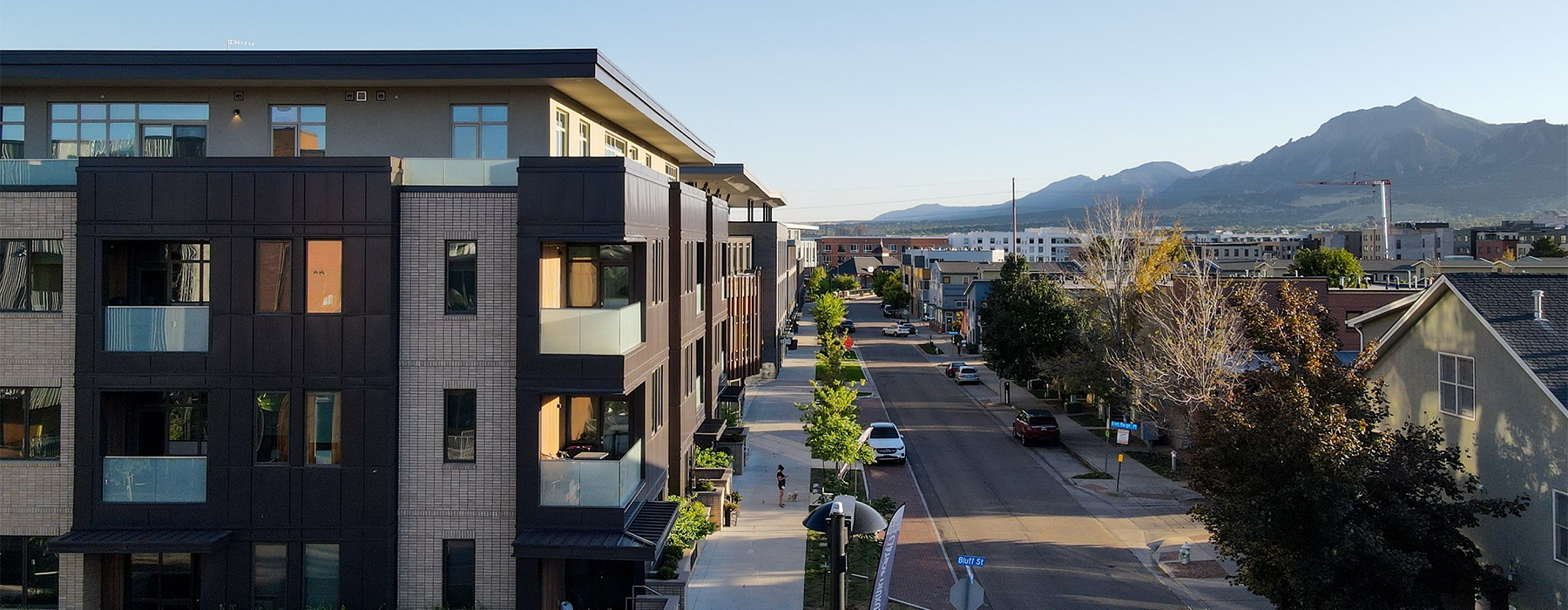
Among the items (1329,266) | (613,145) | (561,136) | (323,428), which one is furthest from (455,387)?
(1329,266)

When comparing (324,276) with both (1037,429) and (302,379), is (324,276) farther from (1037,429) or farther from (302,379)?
(1037,429)

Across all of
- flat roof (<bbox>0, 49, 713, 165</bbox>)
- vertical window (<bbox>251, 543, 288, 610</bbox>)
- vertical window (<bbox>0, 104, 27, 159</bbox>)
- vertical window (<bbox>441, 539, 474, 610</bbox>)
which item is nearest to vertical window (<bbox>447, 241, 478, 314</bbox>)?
flat roof (<bbox>0, 49, 713, 165</bbox>)

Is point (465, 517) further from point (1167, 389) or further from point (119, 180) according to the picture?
point (1167, 389)

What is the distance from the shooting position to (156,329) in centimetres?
1658

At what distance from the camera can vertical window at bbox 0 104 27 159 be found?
63.8 feet

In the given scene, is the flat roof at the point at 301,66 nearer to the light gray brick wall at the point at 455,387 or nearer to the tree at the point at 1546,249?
the light gray brick wall at the point at 455,387

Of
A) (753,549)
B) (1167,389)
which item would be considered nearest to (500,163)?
(753,549)

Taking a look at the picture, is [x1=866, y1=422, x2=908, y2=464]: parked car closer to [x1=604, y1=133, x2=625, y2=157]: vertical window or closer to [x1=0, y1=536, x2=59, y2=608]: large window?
[x1=604, y1=133, x2=625, y2=157]: vertical window

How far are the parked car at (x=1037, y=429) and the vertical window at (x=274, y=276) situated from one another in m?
29.8

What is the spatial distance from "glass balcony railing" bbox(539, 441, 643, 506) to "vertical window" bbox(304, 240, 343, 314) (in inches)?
164

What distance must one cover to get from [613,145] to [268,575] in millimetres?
12245

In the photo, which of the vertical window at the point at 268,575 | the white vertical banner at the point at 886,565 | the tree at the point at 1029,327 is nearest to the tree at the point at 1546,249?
the tree at the point at 1029,327

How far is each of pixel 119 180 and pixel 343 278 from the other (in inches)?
144

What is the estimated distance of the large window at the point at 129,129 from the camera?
19406 mm
